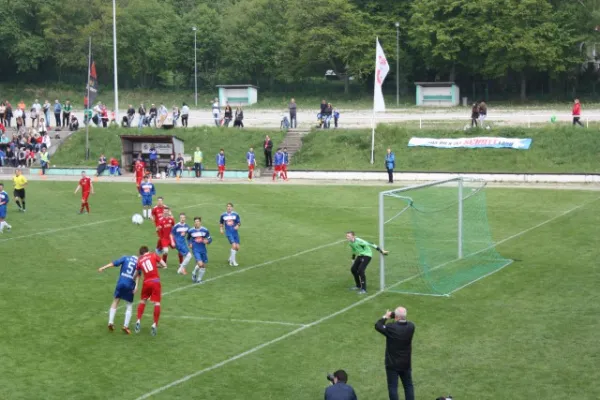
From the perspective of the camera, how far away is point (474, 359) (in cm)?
1800

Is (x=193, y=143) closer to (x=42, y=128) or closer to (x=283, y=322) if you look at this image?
(x=42, y=128)

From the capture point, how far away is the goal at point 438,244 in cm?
2499

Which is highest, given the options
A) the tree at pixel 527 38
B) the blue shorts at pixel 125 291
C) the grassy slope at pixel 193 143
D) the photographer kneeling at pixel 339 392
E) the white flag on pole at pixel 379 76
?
the tree at pixel 527 38

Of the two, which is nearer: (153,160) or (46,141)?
(153,160)

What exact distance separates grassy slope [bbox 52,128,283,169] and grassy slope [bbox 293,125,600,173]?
147 inches

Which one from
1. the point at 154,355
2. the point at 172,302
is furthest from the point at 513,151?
the point at 154,355

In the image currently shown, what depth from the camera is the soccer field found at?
54.5 ft

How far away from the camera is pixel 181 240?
84.9 ft

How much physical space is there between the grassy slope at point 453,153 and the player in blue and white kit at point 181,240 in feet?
93.2

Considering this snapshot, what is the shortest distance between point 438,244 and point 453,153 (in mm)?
26367

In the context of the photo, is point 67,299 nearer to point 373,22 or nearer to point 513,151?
point 513,151

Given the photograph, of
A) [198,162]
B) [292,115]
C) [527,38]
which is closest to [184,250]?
[198,162]

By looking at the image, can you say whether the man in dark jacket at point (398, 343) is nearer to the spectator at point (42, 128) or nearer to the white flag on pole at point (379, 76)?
the white flag on pole at point (379, 76)

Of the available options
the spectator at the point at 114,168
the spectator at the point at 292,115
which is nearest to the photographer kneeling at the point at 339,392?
the spectator at the point at 114,168
